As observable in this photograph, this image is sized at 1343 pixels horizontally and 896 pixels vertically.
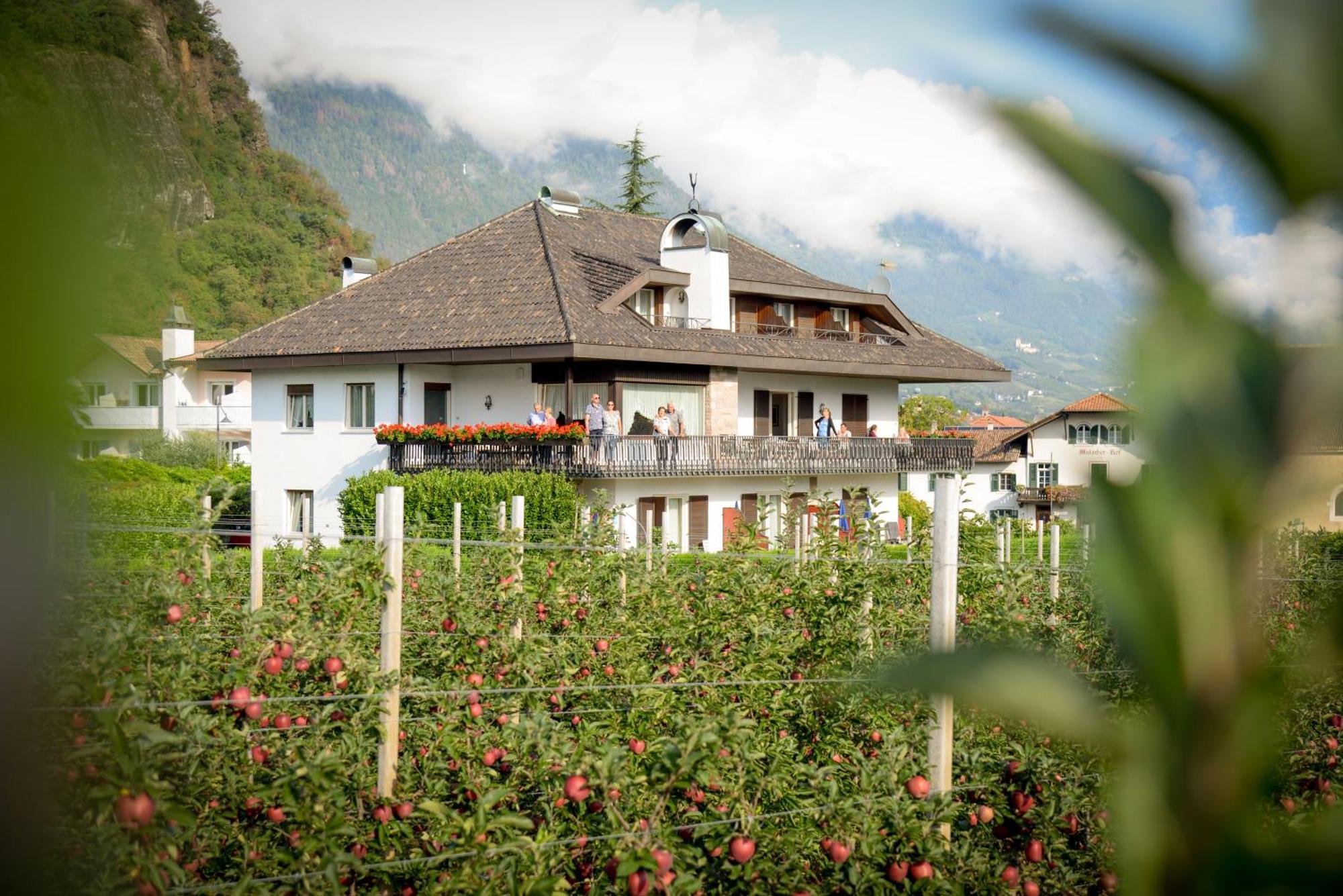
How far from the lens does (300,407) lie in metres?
32.3

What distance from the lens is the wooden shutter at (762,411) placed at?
112 feet

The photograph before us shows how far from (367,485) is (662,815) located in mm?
22973

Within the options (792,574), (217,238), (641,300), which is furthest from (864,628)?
(641,300)

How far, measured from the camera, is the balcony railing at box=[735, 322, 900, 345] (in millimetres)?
34781

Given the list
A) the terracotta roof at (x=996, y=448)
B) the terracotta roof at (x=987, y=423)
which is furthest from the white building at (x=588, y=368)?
the terracotta roof at (x=987, y=423)

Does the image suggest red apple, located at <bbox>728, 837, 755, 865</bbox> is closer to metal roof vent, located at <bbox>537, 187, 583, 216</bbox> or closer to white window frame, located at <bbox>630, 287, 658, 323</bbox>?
white window frame, located at <bbox>630, 287, 658, 323</bbox>

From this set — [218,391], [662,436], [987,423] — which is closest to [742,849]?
[218,391]

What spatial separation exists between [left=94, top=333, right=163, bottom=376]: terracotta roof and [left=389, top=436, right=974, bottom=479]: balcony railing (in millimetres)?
25823

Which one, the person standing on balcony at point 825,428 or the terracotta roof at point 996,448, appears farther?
the terracotta roof at point 996,448

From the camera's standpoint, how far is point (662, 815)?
16.9ft

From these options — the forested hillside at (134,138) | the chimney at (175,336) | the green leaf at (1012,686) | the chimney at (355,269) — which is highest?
the chimney at (355,269)

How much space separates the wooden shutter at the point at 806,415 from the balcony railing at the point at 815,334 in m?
1.75

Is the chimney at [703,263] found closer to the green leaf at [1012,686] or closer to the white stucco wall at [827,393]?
the white stucco wall at [827,393]

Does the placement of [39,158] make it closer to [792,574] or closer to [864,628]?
[864,628]
